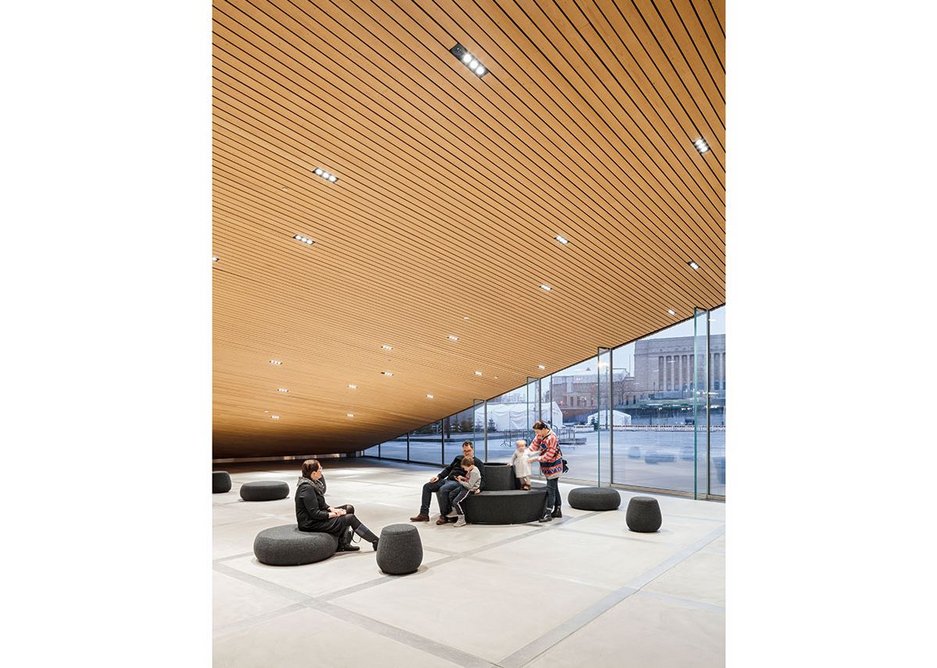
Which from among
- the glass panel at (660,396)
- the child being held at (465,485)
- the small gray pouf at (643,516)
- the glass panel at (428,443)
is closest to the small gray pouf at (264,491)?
the child being held at (465,485)

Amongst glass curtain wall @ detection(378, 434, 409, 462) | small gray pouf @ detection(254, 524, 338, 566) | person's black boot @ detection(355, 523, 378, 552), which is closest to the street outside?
glass curtain wall @ detection(378, 434, 409, 462)

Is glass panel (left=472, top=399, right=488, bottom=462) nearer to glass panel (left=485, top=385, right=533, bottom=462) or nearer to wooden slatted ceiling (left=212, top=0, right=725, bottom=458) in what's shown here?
glass panel (left=485, top=385, right=533, bottom=462)

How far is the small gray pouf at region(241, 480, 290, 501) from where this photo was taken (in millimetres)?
12000

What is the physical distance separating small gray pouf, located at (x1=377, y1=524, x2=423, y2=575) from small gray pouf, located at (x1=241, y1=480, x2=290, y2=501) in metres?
6.41

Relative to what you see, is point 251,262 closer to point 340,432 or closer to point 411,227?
point 411,227

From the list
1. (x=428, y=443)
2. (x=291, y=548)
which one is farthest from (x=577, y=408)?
(x=291, y=548)

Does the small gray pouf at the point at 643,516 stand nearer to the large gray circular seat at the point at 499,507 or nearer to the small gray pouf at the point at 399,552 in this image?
the large gray circular seat at the point at 499,507

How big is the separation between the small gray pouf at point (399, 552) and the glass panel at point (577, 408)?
10.0 metres

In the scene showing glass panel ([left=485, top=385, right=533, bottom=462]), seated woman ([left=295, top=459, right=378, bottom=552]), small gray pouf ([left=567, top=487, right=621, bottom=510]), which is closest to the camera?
seated woman ([left=295, top=459, right=378, bottom=552])

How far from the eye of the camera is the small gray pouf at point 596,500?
1090cm

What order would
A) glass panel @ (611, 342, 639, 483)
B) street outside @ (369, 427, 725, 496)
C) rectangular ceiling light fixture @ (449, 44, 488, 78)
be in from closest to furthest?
rectangular ceiling light fixture @ (449, 44, 488, 78) → street outside @ (369, 427, 725, 496) → glass panel @ (611, 342, 639, 483)

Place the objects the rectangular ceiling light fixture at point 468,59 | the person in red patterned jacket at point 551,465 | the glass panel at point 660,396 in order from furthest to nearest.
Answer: the glass panel at point 660,396, the person in red patterned jacket at point 551,465, the rectangular ceiling light fixture at point 468,59
